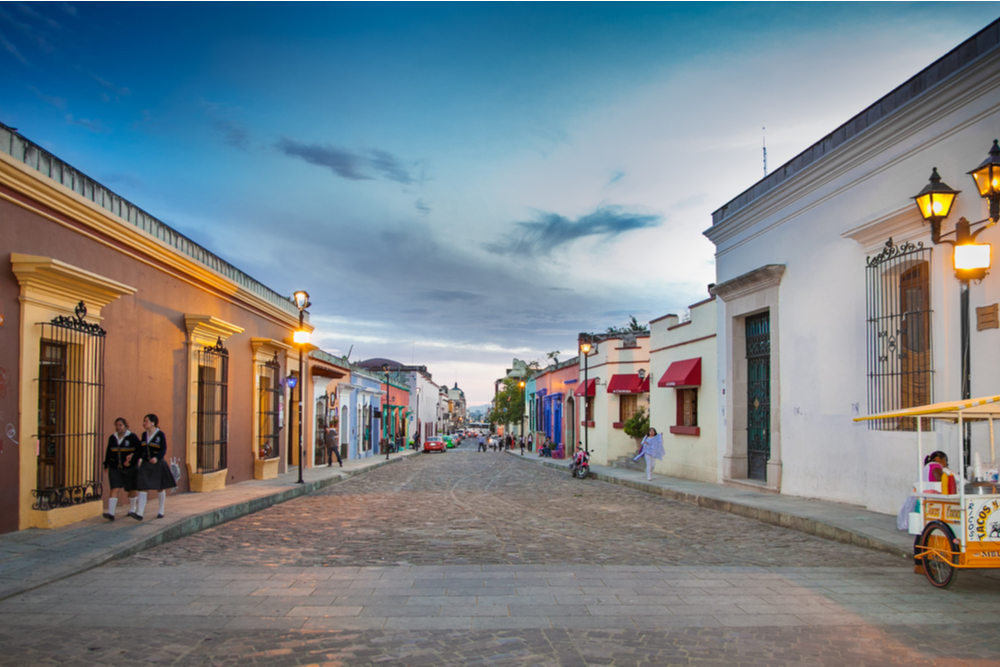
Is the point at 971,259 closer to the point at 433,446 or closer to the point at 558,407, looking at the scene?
the point at 558,407

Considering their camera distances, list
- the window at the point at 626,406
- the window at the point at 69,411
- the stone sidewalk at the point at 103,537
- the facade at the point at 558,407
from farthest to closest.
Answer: the facade at the point at 558,407 → the window at the point at 626,406 → the window at the point at 69,411 → the stone sidewalk at the point at 103,537

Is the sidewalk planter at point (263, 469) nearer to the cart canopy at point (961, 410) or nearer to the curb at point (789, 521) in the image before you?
the curb at point (789, 521)

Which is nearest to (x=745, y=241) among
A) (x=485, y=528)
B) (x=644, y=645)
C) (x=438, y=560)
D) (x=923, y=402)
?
(x=923, y=402)

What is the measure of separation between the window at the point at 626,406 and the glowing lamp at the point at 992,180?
22.2 m

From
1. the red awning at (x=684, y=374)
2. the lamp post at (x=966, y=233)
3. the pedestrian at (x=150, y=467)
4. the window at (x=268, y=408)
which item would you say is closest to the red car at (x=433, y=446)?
the window at (x=268, y=408)

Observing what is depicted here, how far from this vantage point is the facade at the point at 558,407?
3878 centimetres

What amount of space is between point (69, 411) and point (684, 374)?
1427 centimetres

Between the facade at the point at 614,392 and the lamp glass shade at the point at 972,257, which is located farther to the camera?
the facade at the point at 614,392

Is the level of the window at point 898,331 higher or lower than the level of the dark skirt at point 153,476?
higher

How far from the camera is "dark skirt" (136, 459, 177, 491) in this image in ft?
33.1

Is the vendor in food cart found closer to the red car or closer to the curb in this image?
the curb

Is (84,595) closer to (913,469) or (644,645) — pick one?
(644,645)

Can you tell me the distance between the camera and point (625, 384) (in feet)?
95.9

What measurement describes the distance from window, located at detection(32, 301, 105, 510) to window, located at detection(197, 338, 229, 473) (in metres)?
4.18
